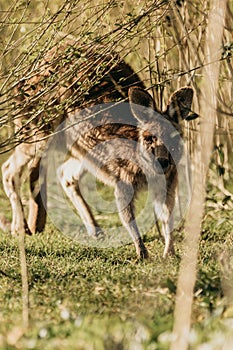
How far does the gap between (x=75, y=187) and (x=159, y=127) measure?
1.61 metres

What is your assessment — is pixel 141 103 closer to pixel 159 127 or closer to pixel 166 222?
pixel 159 127

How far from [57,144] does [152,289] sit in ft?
11.6

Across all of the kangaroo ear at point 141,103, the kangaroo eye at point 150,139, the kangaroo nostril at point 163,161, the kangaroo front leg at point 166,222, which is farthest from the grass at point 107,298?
the kangaroo ear at point 141,103

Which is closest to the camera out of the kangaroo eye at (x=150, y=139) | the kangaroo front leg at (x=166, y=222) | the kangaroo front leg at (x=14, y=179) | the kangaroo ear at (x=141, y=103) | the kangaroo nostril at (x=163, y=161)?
the kangaroo front leg at (x=166, y=222)

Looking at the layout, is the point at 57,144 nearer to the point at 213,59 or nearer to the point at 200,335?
the point at 213,59

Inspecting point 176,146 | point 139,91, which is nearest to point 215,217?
point 176,146

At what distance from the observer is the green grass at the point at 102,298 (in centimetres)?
404

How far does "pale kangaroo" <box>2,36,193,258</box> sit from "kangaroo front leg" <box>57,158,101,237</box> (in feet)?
0.08

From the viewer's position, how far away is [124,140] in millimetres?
7543

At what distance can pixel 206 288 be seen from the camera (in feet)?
15.8

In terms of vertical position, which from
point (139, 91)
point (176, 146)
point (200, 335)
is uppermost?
point (139, 91)

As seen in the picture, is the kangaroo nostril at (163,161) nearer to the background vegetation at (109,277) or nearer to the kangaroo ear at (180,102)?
the kangaroo ear at (180,102)

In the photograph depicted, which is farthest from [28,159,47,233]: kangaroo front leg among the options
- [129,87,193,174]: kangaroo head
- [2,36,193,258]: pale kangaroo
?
[129,87,193,174]: kangaroo head

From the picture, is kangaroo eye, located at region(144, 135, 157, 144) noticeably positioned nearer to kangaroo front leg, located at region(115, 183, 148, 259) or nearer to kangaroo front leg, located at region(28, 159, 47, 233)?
kangaroo front leg, located at region(115, 183, 148, 259)
